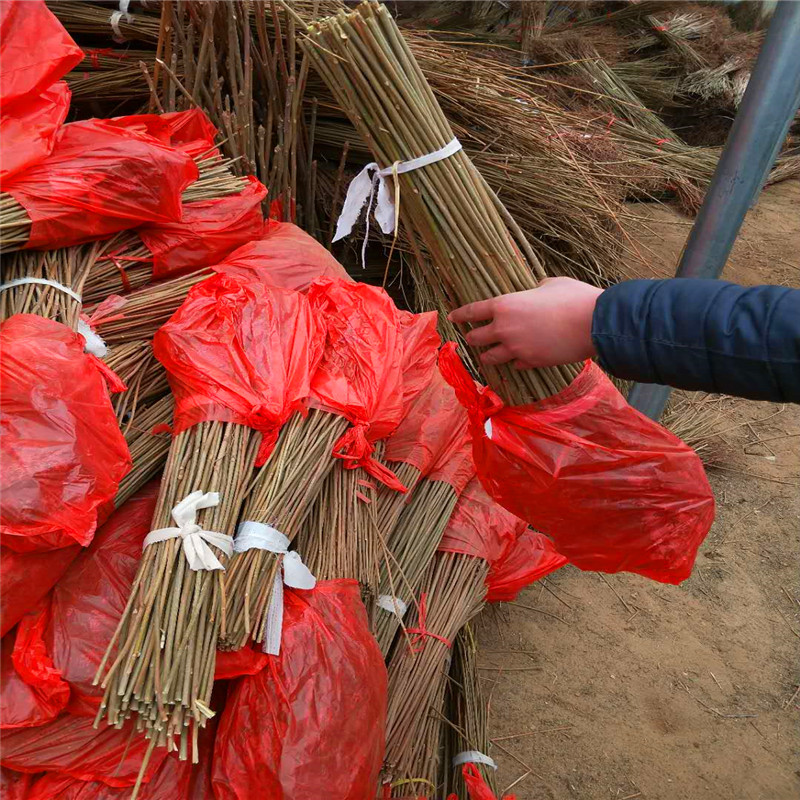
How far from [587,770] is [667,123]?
6.37 meters

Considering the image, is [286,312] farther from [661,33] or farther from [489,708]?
[661,33]

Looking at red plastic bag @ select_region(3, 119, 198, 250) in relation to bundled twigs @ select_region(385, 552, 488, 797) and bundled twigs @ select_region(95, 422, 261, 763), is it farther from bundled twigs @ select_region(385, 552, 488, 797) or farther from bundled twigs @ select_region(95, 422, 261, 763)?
bundled twigs @ select_region(385, 552, 488, 797)

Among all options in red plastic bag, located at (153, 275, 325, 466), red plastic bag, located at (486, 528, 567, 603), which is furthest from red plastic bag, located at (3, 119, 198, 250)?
red plastic bag, located at (486, 528, 567, 603)

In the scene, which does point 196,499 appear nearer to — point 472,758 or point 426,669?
point 426,669

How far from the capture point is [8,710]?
132 centimetres

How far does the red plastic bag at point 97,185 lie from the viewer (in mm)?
1649

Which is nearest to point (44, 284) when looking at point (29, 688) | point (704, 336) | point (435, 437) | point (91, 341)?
point (91, 341)

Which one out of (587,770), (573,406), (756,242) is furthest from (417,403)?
(756,242)

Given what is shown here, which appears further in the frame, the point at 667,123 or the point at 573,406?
the point at 667,123

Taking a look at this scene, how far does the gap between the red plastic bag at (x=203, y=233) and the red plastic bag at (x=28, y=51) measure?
41cm

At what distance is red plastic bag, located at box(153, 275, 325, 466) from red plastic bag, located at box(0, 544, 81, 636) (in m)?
0.36

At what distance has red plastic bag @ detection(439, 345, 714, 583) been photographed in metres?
1.45

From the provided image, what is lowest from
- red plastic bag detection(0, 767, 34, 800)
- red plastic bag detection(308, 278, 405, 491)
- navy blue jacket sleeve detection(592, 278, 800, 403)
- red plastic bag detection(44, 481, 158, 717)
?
red plastic bag detection(0, 767, 34, 800)

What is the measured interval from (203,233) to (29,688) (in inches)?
47.9
